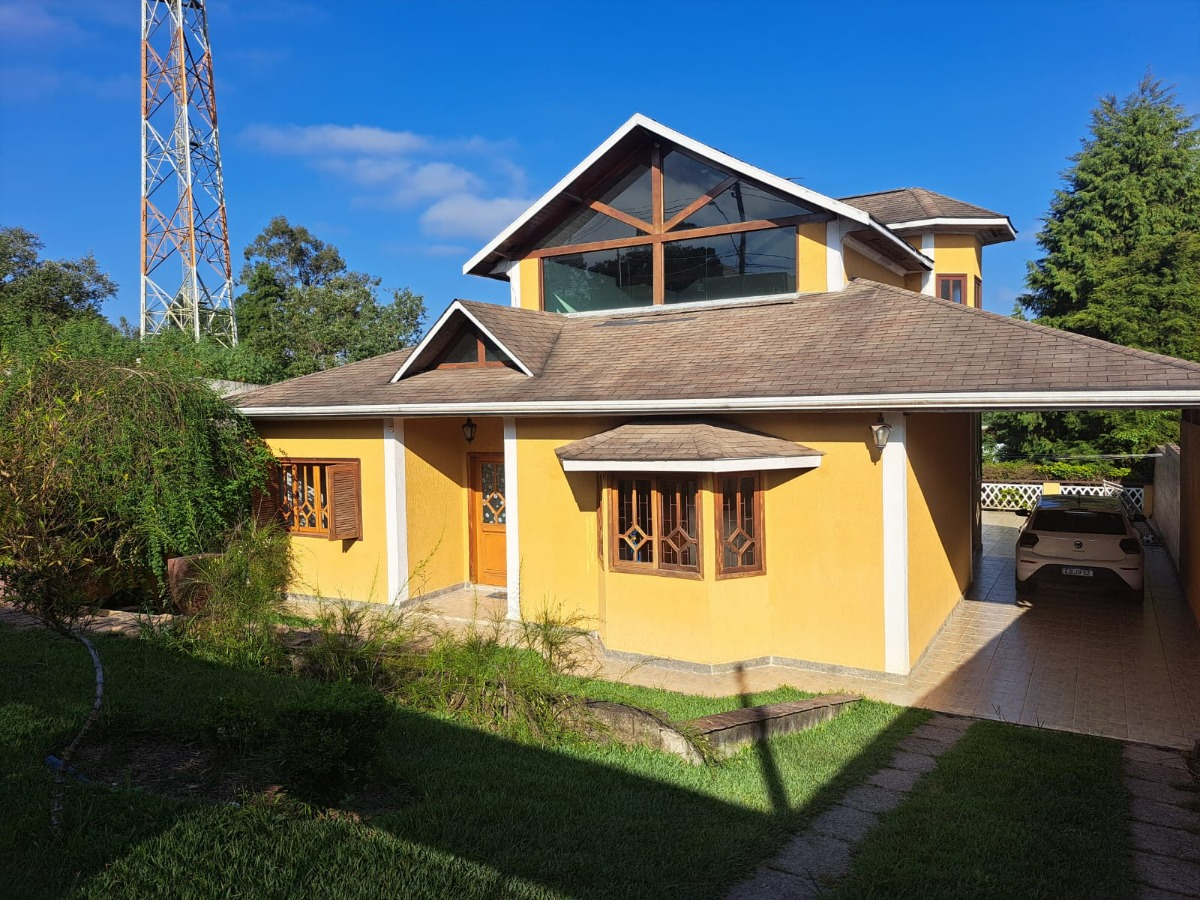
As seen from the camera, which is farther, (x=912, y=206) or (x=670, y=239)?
(x=912, y=206)

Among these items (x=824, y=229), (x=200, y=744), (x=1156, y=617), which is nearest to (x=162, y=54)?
(x=824, y=229)

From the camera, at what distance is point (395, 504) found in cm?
1181

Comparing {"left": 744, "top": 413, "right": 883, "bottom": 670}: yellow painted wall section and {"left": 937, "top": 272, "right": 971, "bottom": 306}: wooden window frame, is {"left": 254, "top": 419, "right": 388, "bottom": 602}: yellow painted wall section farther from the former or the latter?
{"left": 937, "top": 272, "right": 971, "bottom": 306}: wooden window frame

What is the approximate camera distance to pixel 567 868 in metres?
4.13

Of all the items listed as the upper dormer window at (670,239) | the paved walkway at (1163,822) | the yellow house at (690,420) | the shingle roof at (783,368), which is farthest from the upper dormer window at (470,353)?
the paved walkway at (1163,822)

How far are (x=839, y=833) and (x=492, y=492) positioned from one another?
348 inches

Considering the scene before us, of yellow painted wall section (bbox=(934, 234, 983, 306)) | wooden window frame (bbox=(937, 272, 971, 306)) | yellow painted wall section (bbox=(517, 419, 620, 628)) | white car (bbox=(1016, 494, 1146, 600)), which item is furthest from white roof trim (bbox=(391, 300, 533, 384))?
yellow painted wall section (bbox=(934, 234, 983, 306))

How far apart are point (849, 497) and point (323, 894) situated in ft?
21.6

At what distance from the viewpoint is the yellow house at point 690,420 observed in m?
8.45

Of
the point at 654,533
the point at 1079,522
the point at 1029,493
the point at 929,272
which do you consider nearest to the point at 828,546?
the point at 654,533

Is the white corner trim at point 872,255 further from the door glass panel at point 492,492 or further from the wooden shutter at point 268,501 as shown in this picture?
the wooden shutter at point 268,501

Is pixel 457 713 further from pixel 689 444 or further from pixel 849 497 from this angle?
pixel 849 497

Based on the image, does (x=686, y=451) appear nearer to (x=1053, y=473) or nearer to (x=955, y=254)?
(x=955, y=254)

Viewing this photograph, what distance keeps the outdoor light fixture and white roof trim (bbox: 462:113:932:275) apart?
3619 millimetres
